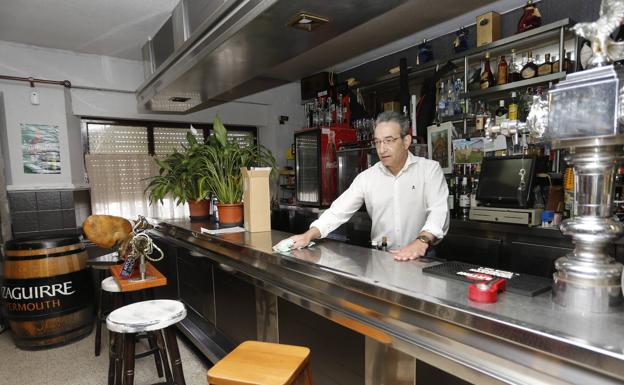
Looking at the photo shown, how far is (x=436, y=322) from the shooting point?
1.02 metres

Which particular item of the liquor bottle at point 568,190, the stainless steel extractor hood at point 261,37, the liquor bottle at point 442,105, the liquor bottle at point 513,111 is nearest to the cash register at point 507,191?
the liquor bottle at point 568,190

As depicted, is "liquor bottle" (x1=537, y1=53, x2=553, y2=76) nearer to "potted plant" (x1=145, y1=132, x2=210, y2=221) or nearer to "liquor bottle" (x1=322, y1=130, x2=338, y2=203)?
"liquor bottle" (x1=322, y1=130, x2=338, y2=203)

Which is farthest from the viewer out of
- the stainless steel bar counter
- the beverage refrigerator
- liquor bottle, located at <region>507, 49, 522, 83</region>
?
the beverage refrigerator

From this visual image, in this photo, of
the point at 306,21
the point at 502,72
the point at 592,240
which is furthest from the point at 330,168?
the point at 592,240

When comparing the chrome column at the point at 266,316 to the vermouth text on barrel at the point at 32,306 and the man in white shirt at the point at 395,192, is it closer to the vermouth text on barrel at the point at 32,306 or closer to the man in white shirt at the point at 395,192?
the man in white shirt at the point at 395,192

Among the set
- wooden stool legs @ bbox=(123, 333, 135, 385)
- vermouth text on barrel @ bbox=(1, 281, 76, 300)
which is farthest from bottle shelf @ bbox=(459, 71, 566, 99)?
vermouth text on barrel @ bbox=(1, 281, 76, 300)

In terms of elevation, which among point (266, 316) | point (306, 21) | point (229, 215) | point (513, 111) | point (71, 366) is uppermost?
point (306, 21)

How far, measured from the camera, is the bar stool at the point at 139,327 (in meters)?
1.69

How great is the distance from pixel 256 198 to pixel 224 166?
53 cm

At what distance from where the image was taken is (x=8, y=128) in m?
4.00

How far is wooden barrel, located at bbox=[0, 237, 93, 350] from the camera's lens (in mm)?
2994

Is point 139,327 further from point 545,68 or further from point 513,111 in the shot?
point 545,68

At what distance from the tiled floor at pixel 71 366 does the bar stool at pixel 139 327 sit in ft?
2.17

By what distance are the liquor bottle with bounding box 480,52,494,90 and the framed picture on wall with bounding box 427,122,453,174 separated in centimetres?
52
